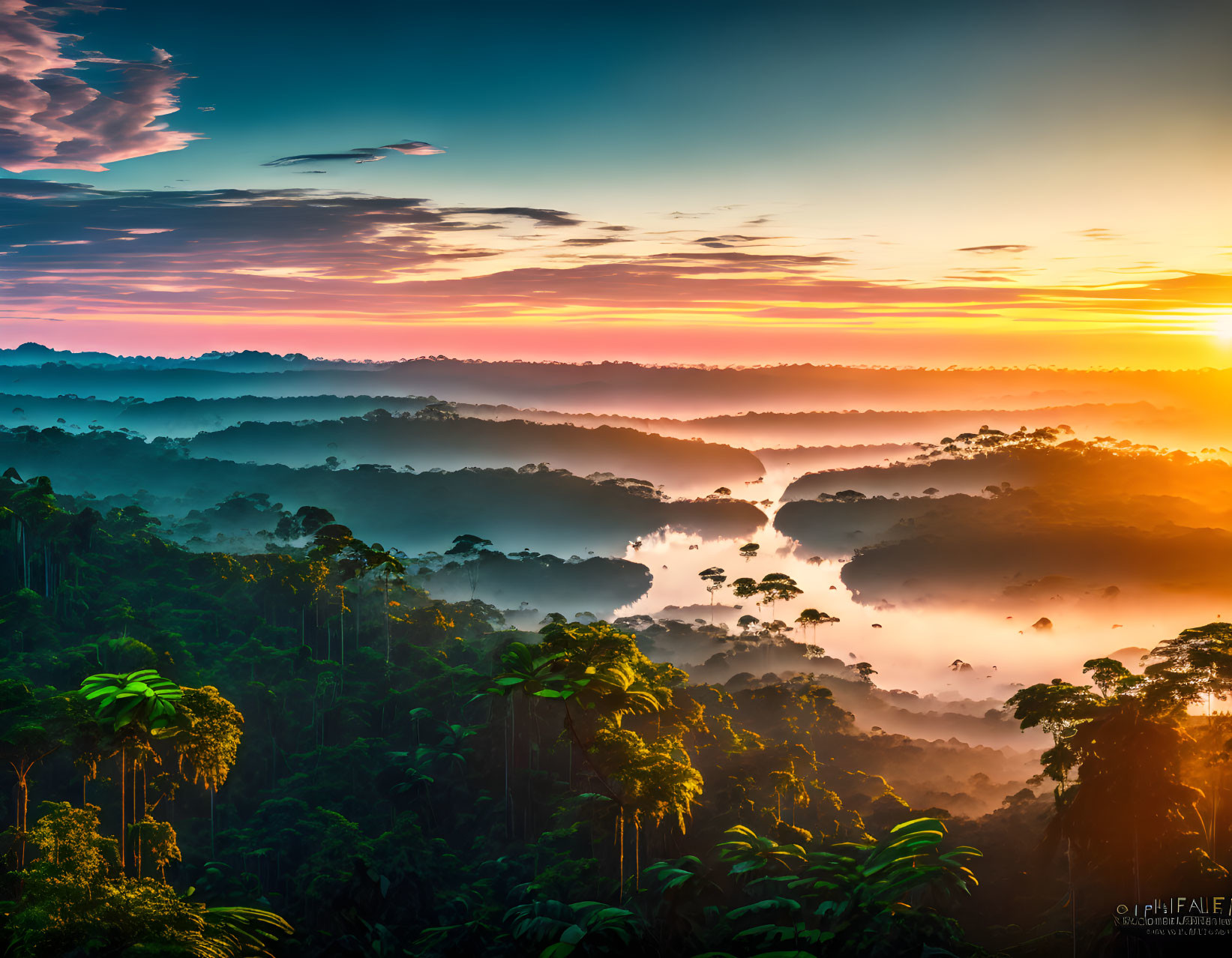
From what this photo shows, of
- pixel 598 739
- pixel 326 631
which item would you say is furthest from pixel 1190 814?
pixel 326 631


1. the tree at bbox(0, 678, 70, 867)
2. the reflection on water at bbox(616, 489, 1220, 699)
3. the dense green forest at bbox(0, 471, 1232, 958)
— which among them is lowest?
the reflection on water at bbox(616, 489, 1220, 699)

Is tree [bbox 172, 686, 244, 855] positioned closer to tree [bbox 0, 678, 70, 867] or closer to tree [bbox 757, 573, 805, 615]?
tree [bbox 0, 678, 70, 867]

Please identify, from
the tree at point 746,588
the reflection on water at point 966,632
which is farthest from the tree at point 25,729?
the reflection on water at point 966,632

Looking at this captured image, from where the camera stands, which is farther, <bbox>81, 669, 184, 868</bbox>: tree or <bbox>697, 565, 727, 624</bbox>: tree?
<bbox>697, 565, 727, 624</bbox>: tree

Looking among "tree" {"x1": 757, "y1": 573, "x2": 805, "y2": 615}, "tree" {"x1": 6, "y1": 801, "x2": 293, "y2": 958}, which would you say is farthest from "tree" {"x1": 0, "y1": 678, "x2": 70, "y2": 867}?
"tree" {"x1": 757, "y1": 573, "x2": 805, "y2": 615}

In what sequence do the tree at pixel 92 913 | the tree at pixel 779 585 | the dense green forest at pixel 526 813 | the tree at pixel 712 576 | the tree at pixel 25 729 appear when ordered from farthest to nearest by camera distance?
the tree at pixel 712 576
the tree at pixel 779 585
the tree at pixel 25 729
the dense green forest at pixel 526 813
the tree at pixel 92 913

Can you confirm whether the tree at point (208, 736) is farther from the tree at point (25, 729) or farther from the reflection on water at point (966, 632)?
the reflection on water at point (966, 632)

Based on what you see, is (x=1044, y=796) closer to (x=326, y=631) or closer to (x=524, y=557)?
(x=326, y=631)

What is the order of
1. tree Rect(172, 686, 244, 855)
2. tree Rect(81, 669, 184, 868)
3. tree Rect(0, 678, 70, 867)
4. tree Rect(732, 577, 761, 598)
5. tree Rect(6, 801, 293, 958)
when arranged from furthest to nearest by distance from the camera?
1. tree Rect(732, 577, 761, 598)
2. tree Rect(172, 686, 244, 855)
3. tree Rect(0, 678, 70, 867)
4. tree Rect(81, 669, 184, 868)
5. tree Rect(6, 801, 293, 958)

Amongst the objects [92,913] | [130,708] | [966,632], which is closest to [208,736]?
[130,708]

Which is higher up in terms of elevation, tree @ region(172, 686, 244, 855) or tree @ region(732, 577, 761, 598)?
tree @ region(172, 686, 244, 855)
